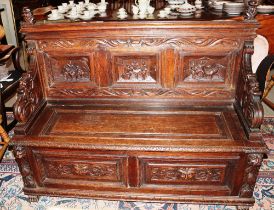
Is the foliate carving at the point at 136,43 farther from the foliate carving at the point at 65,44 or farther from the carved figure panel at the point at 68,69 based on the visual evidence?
the carved figure panel at the point at 68,69

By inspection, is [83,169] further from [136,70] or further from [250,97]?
[250,97]

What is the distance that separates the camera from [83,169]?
7.06 ft

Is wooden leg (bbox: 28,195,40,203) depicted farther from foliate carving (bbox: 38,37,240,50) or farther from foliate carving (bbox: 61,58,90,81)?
foliate carving (bbox: 38,37,240,50)

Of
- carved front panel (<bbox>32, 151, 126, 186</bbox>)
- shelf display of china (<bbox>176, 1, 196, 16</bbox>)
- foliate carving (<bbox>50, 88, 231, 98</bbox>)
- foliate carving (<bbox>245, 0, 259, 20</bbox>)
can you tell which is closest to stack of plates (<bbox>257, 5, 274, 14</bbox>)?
shelf display of china (<bbox>176, 1, 196, 16</bbox>)

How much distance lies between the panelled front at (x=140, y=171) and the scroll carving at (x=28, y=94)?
0.98 feet

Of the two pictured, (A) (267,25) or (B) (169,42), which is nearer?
(B) (169,42)

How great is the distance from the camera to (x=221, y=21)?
207cm

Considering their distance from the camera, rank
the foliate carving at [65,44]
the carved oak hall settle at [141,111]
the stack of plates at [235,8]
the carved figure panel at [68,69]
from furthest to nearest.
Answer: the stack of plates at [235,8] < the carved figure panel at [68,69] < the foliate carving at [65,44] < the carved oak hall settle at [141,111]

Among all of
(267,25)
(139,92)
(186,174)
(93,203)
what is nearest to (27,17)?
(139,92)

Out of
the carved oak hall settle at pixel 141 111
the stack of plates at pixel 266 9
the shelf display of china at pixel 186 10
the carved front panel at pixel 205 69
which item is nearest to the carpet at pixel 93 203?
the carved oak hall settle at pixel 141 111

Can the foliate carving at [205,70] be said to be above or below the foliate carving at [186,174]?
above

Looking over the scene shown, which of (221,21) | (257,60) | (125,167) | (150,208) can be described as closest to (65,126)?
(125,167)

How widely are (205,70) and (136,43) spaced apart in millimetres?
592

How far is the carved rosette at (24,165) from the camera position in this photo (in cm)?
204
